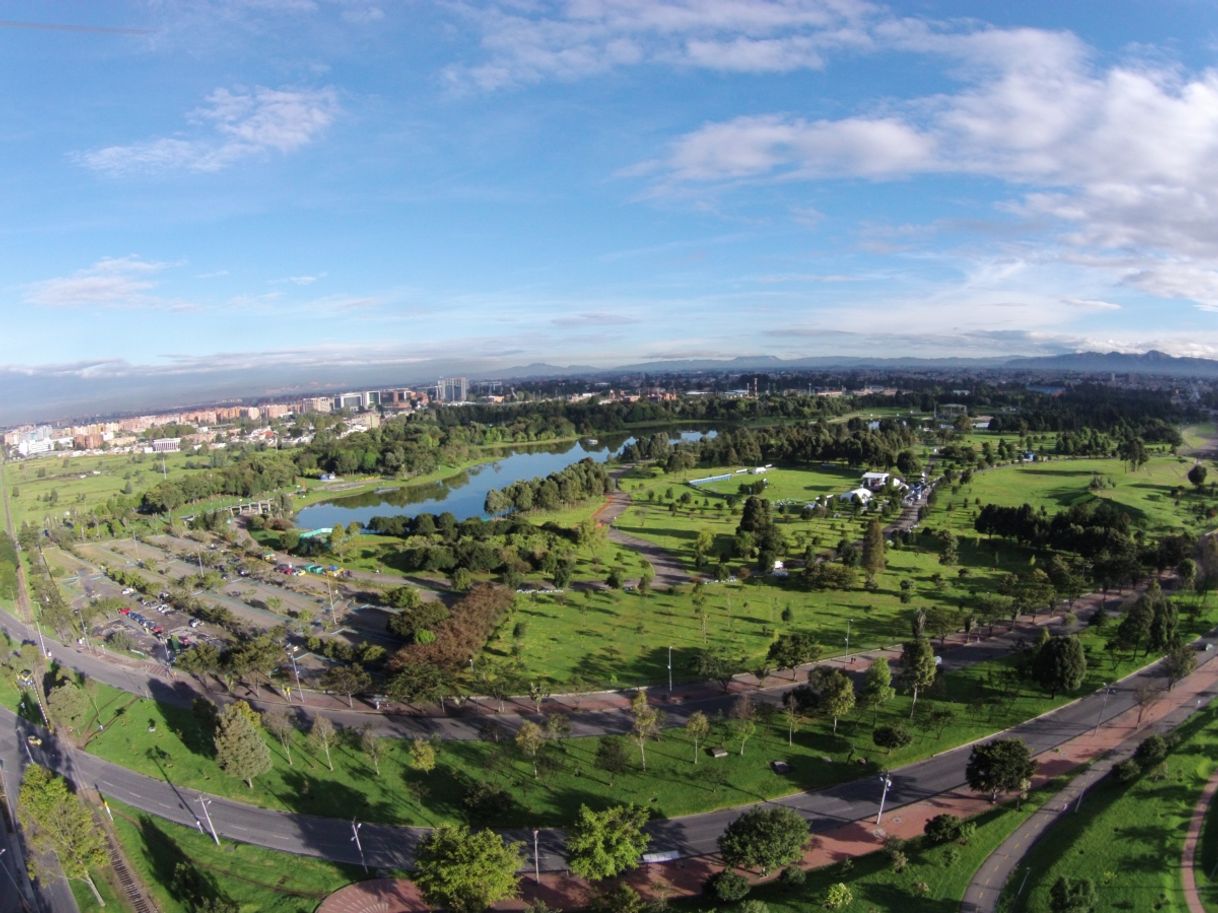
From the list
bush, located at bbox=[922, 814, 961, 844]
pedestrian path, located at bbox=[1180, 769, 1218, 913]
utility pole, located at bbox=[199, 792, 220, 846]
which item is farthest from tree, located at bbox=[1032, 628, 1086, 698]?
utility pole, located at bbox=[199, 792, 220, 846]

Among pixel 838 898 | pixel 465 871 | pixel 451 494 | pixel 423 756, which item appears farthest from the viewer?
pixel 451 494

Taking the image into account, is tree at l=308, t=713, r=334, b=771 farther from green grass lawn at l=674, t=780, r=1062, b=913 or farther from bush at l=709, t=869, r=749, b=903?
bush at l=709, t=869, r=749, b=903

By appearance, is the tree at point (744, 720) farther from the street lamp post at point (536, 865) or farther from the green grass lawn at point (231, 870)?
the green grass lawn at point (231, 870)

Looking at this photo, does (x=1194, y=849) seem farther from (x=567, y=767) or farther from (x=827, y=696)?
(x=567, y=767)

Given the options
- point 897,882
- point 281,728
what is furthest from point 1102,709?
point 281,728

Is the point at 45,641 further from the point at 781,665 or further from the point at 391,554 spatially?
the point at 781,665

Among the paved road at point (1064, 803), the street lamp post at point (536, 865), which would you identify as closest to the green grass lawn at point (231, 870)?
the street lamp post at point (536, 865)
